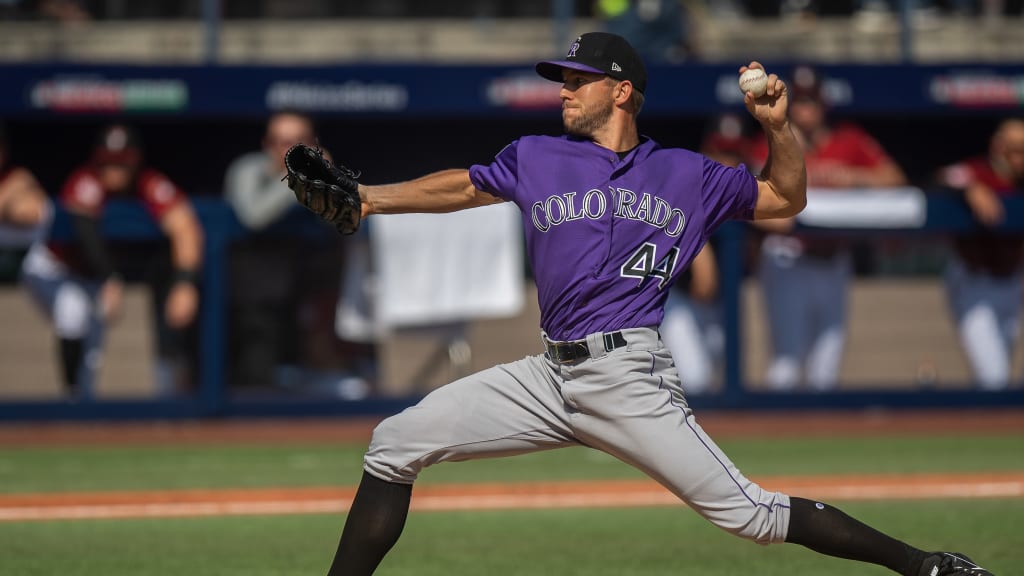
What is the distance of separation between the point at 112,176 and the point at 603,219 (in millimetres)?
7015

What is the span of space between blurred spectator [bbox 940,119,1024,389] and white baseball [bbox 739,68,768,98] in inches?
276

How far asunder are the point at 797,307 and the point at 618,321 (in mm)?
6474

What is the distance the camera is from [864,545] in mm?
3967

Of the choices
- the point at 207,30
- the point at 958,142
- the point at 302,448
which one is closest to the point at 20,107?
the point at 207,30

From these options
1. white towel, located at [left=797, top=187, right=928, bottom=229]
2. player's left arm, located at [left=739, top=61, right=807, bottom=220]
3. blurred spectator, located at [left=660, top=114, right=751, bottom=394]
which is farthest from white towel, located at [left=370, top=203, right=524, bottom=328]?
player's left arm, located at [left=739, top=61, right=807, bottom=220]

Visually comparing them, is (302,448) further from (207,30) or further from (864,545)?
(864,545)

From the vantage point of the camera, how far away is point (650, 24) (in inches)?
455

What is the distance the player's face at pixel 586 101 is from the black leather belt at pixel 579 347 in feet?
2.06

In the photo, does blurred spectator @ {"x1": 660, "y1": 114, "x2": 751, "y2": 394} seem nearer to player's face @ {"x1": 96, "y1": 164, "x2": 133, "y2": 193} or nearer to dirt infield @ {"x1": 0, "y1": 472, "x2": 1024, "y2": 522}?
dirt infield @ {"x1": 0, "y1": 472, "x2": 1024, "y2": 522}

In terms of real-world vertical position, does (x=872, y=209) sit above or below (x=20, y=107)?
below

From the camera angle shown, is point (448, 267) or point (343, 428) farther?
point (448, 267)

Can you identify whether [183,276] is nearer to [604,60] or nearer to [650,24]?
[650,24]

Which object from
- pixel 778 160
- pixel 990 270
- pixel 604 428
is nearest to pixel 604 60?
pixel 778 160

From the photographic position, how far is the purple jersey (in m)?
3.99
